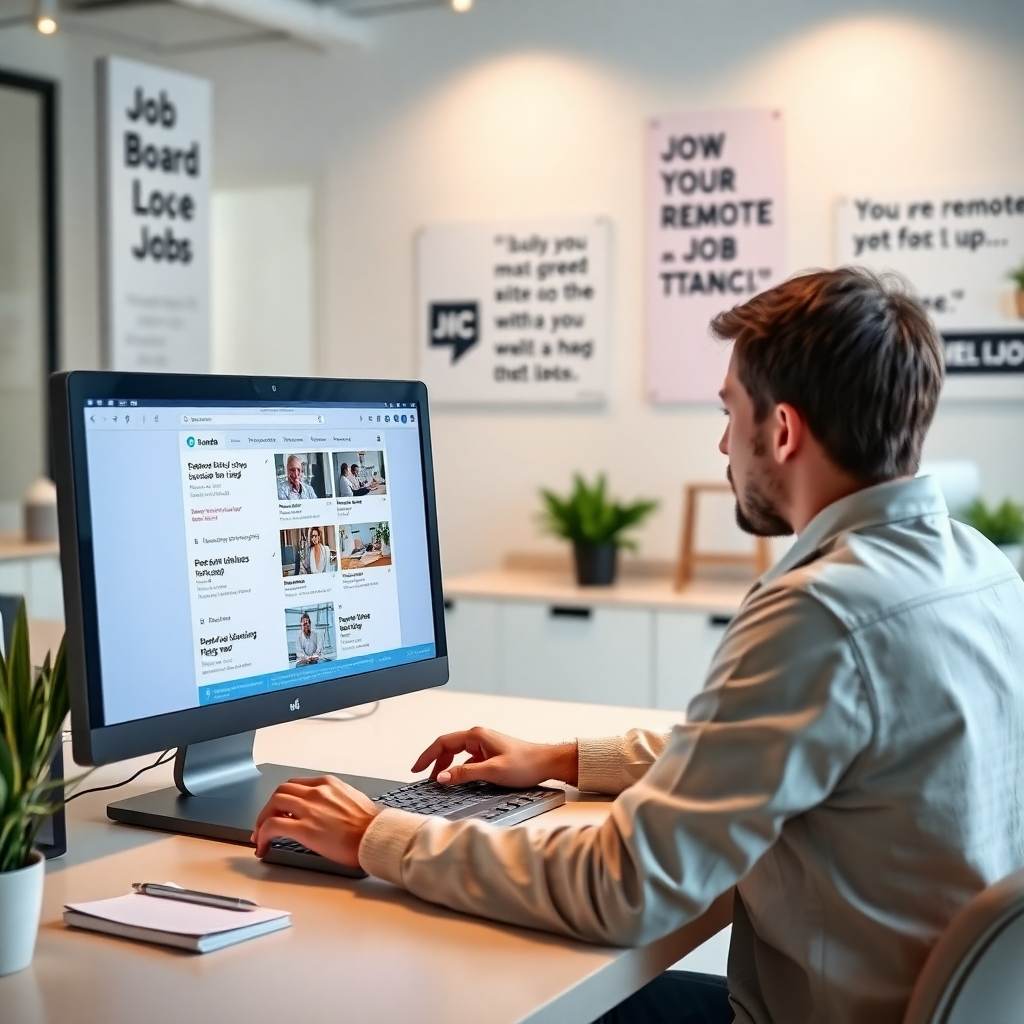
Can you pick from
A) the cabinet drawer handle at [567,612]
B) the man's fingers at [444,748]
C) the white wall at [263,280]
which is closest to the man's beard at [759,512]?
the man's fingers at [444,748]

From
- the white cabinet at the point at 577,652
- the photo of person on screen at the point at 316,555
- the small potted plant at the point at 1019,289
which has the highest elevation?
the small potted plant at the point at 1019,289

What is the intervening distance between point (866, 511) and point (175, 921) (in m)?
0.69

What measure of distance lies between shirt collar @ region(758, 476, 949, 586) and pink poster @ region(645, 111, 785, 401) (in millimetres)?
3256

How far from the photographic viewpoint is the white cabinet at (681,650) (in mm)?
4051

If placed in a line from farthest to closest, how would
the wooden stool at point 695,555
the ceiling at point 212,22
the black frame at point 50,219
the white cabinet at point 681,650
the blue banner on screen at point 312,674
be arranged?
the black frame at point 50,219 → the ceiling at point 212,22 → the wooden stool at point 695,555 → the white cabinet at point 681,650 → the blue banner on screen at point 312,674

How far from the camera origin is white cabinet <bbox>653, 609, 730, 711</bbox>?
159 inches

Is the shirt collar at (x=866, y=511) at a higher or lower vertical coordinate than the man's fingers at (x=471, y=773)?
higher

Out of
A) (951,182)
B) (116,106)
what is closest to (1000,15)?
(951,182)

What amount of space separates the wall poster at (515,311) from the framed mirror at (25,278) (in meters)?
1.53

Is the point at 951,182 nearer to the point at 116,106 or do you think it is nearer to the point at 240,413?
the point at 116,106

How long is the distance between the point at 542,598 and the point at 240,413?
285cm

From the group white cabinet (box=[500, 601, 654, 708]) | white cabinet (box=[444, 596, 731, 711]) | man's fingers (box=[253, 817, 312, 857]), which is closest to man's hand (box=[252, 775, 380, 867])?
man's fingers (box=[253, 817, 312, 857])

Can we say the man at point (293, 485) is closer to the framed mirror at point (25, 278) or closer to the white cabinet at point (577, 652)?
the white cabinet at point (577, 652)

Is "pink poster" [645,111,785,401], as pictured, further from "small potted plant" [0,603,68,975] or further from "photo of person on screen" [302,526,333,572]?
"small potted plant" [0,603,68,975]
